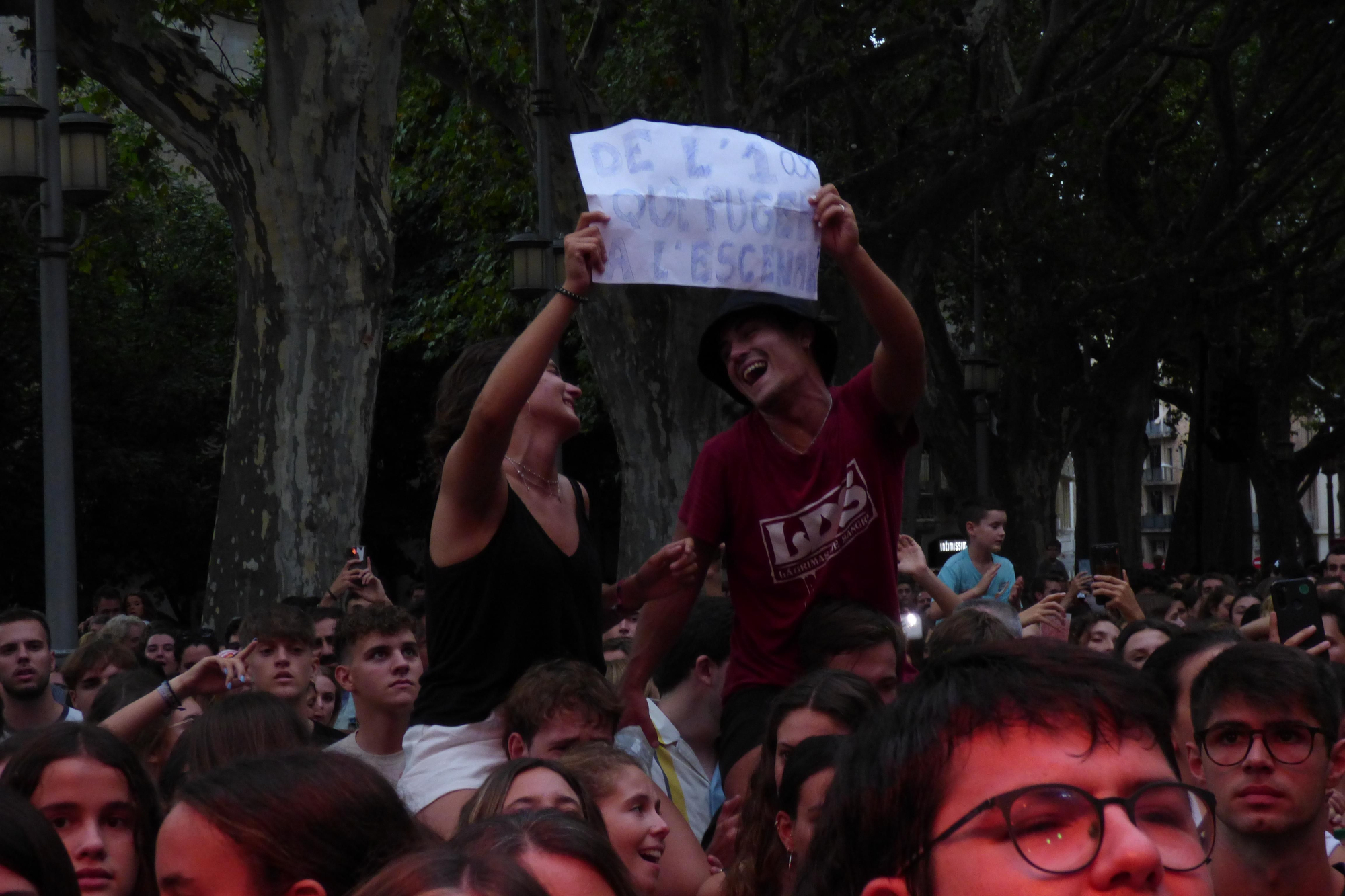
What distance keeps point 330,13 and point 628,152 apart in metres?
8.24

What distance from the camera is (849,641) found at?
463 centimetres

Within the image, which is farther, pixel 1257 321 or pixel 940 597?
pixel 1257 321

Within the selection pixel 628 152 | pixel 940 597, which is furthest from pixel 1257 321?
pixel 628 152

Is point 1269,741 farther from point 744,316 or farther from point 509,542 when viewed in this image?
point 509,542

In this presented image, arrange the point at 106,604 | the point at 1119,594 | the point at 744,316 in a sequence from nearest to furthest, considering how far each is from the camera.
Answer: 1. the point at 744,316
2. the point at 1119,594
3. the point at 106,604

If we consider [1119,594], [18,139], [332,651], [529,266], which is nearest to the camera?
[1119,594]

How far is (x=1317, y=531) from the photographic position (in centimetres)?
11431

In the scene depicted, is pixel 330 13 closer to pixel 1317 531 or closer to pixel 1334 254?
pixel 1334 254

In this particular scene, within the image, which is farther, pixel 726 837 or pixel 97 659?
pixel 97 659

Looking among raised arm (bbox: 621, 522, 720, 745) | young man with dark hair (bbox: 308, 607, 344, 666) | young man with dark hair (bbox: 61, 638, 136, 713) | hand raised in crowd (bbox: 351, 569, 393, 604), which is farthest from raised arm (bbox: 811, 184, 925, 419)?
hand raised in crowd (bbox: 351, 569, 393, 604)

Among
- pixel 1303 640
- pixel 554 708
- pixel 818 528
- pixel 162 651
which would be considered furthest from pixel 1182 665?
pixel 162 651

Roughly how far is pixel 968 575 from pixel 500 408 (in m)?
7.74

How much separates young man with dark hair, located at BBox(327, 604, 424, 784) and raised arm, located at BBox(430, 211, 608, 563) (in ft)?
6.12

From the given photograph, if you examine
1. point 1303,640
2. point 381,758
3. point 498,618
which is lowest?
point 381,758
